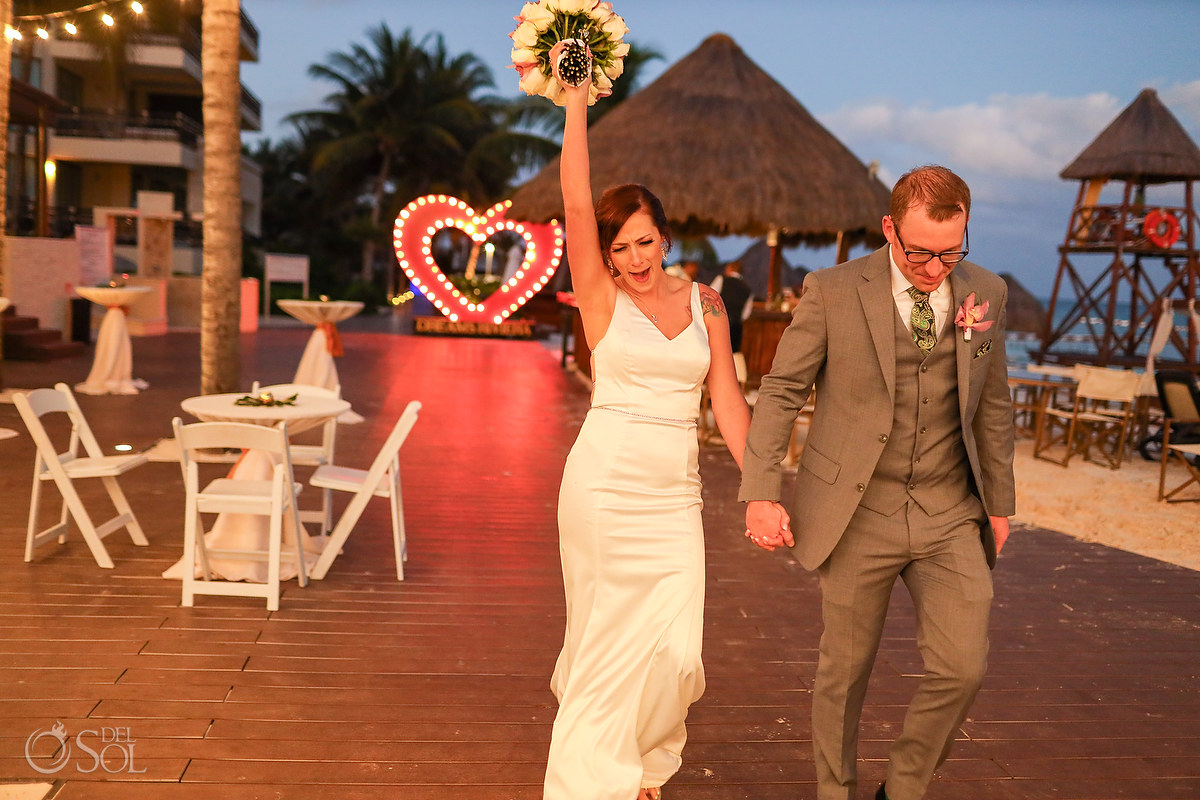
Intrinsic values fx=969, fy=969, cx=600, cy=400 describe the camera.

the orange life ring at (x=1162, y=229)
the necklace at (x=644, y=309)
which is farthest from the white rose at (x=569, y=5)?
the orange life ring at (x=1162, y=229)

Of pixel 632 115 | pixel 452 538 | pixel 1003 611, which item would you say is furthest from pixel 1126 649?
pixel 632 115

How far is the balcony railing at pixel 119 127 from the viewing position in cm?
3012

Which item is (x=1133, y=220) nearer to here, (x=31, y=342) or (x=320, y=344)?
(x=320, y=344)

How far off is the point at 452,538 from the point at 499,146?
1240 inches

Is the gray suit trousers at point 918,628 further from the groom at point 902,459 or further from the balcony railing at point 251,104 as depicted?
the balcony railing at point 251,104

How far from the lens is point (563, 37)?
2.92 meters

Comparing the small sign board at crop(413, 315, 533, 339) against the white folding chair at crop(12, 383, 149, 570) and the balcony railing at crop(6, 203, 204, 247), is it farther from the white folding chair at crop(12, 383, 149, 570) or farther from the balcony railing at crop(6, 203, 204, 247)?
the white folding chair at crop(12, 383, 149, 570)

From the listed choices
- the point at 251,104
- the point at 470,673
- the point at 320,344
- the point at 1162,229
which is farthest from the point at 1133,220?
the point at 251,104

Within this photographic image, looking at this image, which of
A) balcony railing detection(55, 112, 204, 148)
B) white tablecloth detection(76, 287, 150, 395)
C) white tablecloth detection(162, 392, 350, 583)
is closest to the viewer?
white tablecloth detection(162, 392, 350, 583)

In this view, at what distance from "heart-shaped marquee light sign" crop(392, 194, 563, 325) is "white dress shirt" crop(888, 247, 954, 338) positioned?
19.7m

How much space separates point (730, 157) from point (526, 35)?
1110cm

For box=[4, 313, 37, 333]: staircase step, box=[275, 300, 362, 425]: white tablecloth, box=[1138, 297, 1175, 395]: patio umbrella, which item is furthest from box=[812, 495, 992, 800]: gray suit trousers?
box=[4, 313, 37, 333]: staircase step

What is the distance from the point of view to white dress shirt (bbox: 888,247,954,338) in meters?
2.65

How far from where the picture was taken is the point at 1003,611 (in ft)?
17.5
